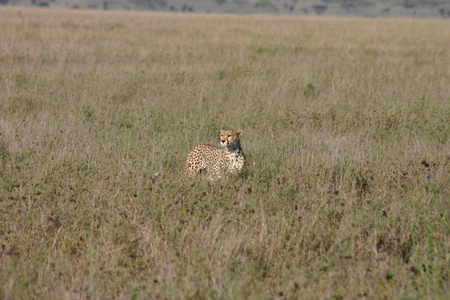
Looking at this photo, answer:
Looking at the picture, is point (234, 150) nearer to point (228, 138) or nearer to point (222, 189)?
point (228, 138)

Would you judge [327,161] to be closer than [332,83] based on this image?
Yes

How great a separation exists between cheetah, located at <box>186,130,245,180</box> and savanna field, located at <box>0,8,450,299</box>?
0.14 meters

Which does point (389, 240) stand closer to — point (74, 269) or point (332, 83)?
point (74, 269)

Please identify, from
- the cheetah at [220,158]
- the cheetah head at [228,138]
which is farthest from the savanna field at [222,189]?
the cheetah head at [228,138]

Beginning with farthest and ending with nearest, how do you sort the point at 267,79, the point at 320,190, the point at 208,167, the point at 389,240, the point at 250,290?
1. the point at 267,79
2. the point at 208,167
3. the point at 320,190
4. the point at 389,240
5. the point at 250,290

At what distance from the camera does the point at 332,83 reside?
8.69 meters

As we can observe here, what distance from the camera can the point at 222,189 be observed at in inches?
163

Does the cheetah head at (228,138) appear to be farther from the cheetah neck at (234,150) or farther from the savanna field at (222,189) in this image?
the savanna field at (222,189)

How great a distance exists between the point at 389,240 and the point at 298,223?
0.62m

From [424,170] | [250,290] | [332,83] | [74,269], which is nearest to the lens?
[250,290]

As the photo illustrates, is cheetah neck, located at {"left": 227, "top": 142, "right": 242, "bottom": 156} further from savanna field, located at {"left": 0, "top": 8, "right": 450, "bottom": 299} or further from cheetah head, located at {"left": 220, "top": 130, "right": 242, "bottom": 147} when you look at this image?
savanna field, located at {"left": 0, "top": 8, "right": 450, "bottom": 299}

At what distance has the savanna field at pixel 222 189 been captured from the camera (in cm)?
294

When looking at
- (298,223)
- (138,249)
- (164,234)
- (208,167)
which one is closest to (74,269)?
(138,249)

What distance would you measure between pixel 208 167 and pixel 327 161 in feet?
3.65
